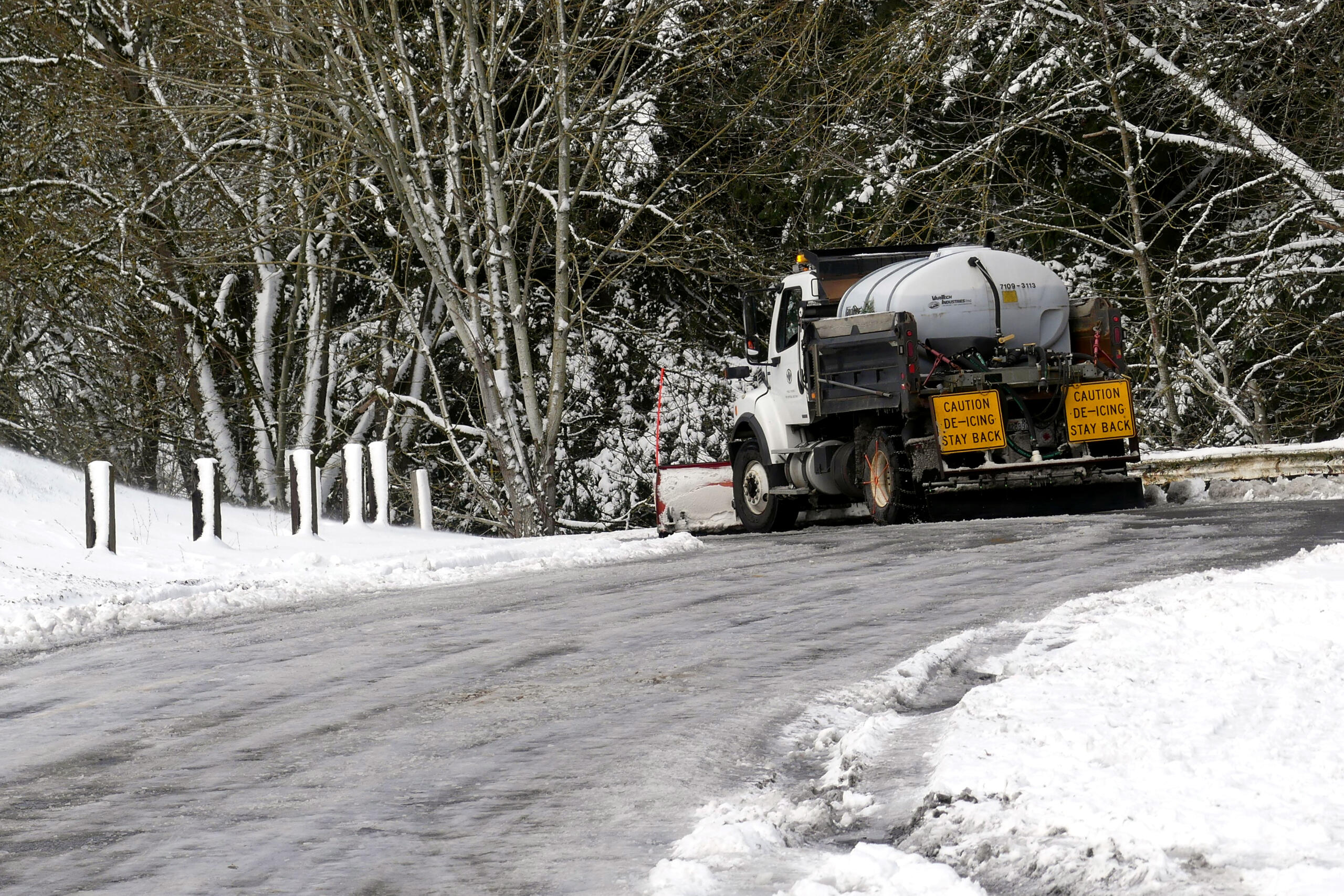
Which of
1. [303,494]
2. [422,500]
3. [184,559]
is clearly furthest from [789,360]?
[184,559]

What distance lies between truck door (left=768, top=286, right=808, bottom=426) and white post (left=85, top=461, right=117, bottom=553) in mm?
6872

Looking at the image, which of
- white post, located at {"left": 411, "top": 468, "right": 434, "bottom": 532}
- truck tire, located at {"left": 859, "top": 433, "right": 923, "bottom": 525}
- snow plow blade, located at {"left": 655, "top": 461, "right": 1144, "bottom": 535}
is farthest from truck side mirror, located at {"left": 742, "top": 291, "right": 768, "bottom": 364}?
white post, located at {"left": 411, "top": 468, "right": 434, "bottom": 532}

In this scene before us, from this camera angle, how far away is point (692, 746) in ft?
17.3

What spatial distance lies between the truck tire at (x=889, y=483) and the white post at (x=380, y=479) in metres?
4.97

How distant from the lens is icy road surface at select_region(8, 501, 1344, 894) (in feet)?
13.5

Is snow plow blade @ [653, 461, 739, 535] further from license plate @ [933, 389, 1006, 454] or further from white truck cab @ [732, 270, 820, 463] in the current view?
license plate @ [933, 389, 1006, 454]

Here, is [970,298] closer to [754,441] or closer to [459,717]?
[754,441]

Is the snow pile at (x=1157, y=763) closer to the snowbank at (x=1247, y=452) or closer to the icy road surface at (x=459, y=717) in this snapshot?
the icy road surface at (x=459, y=717)

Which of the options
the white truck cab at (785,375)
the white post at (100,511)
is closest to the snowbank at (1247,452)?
the white truck cab at (785,375)

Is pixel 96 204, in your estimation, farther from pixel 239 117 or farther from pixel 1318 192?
pixel 1318 192

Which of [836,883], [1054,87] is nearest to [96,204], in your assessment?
[1054,87]

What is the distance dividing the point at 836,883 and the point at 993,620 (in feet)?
14.5

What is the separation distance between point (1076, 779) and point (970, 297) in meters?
11.1

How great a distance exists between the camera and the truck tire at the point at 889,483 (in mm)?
14727
